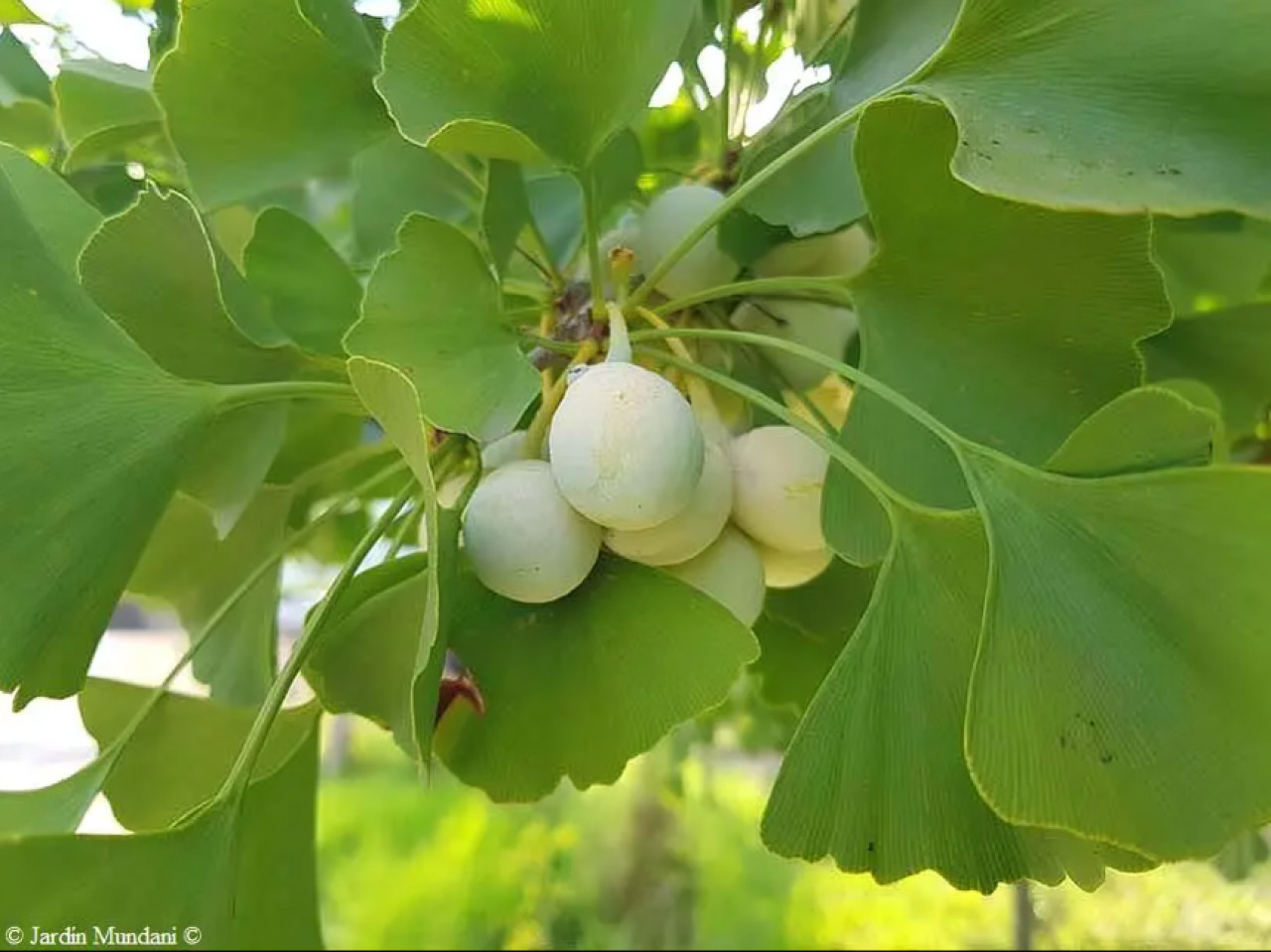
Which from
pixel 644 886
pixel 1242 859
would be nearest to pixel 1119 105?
pixel 1242 859

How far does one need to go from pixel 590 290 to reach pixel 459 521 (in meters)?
0.12

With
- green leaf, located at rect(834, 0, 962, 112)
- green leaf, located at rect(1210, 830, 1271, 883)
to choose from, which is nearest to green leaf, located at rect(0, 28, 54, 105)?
green leaf, located at rect(834, 0, 962, 112)

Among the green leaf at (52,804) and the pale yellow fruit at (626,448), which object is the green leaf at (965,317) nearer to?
the pale yellow fruit at (626,448)

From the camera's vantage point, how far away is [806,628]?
53cm

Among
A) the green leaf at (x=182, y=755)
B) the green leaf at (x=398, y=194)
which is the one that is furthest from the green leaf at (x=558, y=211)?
the green leaf at (x=182, y=755)

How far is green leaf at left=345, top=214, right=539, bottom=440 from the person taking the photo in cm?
37

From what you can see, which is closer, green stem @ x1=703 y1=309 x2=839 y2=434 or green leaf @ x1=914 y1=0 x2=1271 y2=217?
green leaf @ x1=914 y1=0 x2=1271 y2=217

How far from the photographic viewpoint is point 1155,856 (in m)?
0.32

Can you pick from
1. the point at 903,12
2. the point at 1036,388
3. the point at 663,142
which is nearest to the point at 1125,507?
the point at 1036,388

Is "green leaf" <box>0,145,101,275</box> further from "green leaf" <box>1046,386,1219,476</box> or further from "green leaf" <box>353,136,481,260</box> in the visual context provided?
"green leaf" <box>1046,386,1219,476</box>

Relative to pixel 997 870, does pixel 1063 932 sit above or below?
below

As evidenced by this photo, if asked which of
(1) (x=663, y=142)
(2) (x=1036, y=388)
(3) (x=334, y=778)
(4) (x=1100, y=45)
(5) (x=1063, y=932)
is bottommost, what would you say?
(3) (x=334, y=778)

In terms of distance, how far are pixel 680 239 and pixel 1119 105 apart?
0.18 meters

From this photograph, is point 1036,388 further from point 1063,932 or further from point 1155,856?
point 1063,932
